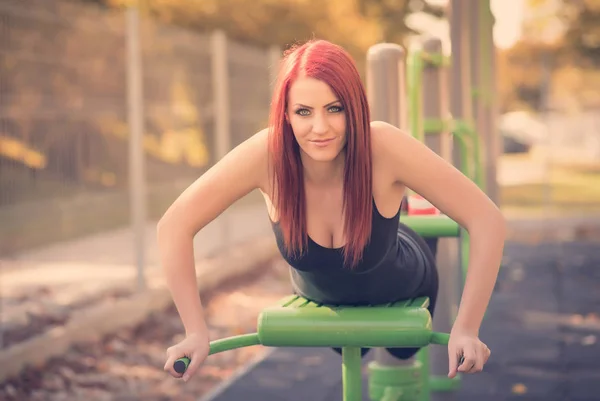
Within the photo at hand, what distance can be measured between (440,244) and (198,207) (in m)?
2.15

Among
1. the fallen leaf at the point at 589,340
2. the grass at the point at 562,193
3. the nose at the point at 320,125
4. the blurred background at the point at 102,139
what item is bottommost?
the grass at the point at 562,193

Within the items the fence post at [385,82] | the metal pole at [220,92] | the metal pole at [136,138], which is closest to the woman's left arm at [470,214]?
the fence post at [385,82]

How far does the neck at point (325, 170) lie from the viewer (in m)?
2.61

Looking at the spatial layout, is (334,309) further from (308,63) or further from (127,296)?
(127,296)

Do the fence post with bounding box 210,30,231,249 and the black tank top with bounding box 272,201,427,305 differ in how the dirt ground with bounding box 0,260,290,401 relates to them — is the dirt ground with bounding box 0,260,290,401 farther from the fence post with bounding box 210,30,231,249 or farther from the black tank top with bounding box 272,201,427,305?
the black tank top with bounding box 272,201,427,305

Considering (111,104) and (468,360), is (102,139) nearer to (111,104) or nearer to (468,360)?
(111,104)

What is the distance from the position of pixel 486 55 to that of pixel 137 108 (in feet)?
8.55

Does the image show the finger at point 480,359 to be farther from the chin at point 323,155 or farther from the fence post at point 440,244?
the fence post at point 440,244

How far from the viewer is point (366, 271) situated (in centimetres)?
271

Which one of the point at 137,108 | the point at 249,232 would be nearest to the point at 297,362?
the point at 137,108

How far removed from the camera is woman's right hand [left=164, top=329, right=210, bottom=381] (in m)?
2.50

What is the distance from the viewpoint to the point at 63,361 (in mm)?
6156

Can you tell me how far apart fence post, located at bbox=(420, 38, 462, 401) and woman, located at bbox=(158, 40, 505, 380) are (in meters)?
1.92

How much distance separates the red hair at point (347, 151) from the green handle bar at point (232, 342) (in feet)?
0.82
